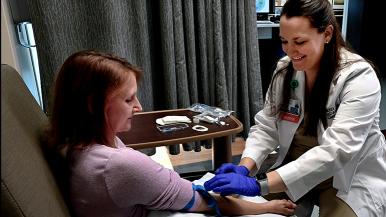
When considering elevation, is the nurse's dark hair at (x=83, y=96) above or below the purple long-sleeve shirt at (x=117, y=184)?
above

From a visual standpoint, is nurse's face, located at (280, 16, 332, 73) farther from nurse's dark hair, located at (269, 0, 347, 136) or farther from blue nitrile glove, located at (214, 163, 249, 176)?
blue nitrile glove, located at (214, 163, 249, 176)

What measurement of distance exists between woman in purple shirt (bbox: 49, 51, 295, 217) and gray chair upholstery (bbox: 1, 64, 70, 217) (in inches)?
3.2

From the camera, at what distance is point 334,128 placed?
1.15 m

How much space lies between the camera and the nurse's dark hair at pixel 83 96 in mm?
834

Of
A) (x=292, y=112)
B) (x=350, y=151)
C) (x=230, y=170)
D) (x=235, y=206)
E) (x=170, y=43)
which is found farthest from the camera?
(x=170, y=43)

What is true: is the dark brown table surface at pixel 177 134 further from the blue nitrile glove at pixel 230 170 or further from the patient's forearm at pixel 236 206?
the patient's forearm at pixel 236 206

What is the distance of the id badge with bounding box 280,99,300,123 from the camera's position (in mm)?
1383

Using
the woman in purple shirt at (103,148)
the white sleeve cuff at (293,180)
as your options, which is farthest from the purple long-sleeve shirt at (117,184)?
the white sleeve cuff at (293,180)

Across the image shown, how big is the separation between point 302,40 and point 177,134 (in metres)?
0.67

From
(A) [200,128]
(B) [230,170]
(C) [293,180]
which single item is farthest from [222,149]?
(C) [293,180]

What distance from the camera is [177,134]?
149cm

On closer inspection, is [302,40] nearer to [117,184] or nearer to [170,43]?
[117,184]

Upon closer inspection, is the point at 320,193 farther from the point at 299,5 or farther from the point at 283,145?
the point at 299,5

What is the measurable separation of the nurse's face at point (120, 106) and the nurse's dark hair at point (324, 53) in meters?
0.70
